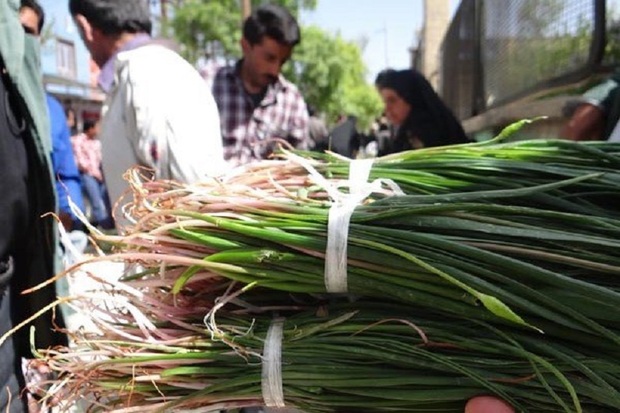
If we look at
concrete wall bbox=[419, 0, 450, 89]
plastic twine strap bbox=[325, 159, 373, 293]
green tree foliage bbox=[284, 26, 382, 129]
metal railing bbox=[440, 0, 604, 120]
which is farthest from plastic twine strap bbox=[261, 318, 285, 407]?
green tree foliage bbox=[284, 26, 382, 129]

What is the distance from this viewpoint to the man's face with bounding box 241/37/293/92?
3305 millimetres

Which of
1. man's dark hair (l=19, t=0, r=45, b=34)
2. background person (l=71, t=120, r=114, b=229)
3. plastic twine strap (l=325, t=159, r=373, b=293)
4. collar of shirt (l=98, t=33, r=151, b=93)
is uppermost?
man's dark hair (l=19, t=0, r=45, b=34)

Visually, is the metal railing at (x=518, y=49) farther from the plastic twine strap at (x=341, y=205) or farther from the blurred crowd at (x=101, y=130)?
the plastic twine strap at (x=341, y=205)

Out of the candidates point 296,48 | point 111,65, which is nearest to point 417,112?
point 111,65

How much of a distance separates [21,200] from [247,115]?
1.89 metres

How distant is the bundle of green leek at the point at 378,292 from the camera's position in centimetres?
90

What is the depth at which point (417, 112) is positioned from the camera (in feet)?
11.9

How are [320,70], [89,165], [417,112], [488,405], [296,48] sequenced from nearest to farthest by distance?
[488,405], [417,112], [89,165], [296,48], [320,70]

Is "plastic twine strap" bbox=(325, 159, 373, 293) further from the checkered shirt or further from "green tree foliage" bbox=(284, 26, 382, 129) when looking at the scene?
"green tree foliage" bbox=(284, 26, 382, 129)

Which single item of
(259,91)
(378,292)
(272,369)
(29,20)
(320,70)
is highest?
(320,70)

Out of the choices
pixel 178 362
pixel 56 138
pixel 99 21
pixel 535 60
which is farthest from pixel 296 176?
pixel 535 60

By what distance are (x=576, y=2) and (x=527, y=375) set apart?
3351mm

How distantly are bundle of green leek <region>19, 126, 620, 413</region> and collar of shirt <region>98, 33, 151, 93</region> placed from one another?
124cm

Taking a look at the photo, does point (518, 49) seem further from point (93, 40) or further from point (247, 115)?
point (93, 40)
